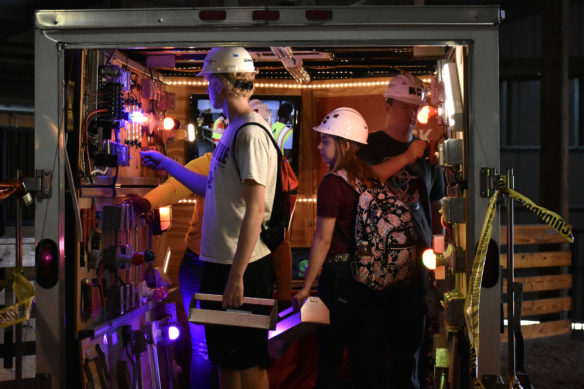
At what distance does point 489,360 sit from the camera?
362 cm

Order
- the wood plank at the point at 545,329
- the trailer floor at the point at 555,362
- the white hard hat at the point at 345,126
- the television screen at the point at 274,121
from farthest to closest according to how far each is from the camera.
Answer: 1. the wood plank at the point at 545,329
2. the trailer floor at the point at 555,362
3. the television screen at the point at 274,121
4. the white hard hat at the point at 345,126

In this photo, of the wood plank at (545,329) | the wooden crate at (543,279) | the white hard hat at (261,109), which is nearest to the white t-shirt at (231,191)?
the white hard hat at (261,109)

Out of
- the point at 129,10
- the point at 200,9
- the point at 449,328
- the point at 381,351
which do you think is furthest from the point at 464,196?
the point at 129,10

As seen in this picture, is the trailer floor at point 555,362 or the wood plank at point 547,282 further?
the wood plank at point 547,282

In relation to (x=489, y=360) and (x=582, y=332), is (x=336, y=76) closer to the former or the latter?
(x=489, y=360)

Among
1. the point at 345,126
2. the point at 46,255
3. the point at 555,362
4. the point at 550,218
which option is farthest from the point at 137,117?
the point at 555,362

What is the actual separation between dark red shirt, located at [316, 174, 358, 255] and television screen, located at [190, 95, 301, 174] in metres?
2.43

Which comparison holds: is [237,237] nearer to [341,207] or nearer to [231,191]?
[231,191]

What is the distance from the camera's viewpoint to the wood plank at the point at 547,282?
Result: 1037cm

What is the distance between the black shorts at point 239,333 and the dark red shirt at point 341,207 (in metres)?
0.58

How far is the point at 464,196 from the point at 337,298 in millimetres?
1013

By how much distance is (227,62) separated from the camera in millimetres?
4152

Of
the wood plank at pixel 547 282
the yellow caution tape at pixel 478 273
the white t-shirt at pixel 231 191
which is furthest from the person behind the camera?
the wood plank at pixel 547 282

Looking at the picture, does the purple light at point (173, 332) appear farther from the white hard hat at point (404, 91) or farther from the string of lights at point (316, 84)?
the white hard hat at point (404, 91)
